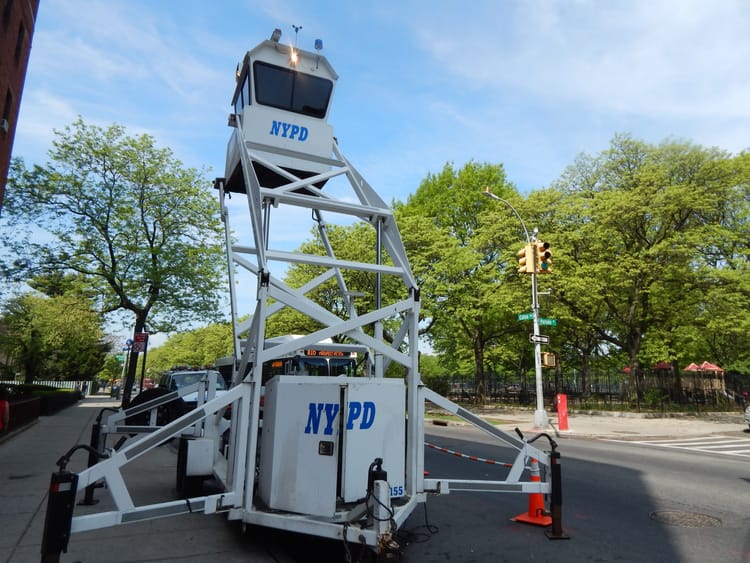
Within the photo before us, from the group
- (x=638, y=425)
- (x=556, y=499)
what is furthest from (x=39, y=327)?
(x=556, y=499)

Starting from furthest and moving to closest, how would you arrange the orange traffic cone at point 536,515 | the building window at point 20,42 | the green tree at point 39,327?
the green tree at point 39,327, the building window at point 20,42, the orange traffic cone at point 536,515

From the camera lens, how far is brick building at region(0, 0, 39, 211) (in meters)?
17.3

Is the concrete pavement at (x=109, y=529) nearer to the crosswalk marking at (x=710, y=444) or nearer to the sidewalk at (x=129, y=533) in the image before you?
the sidewalk at (x=129, y=533)

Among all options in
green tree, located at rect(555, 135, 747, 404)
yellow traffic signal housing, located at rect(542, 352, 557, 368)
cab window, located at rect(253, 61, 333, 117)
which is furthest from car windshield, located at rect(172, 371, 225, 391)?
green tree, located at rect(555, 135, 747, 404)

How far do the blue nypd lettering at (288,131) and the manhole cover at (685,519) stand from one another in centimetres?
782

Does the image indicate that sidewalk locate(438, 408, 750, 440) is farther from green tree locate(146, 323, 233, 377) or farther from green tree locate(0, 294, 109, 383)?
green tree locate(146, 323, 233, 377)

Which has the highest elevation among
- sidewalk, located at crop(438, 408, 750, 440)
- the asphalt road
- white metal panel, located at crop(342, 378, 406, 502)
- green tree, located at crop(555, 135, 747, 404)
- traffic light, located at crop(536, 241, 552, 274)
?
green tree, located at crop(555, 135, 747, 404)

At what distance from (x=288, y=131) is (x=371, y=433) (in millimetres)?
5192

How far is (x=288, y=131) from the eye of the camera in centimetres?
809

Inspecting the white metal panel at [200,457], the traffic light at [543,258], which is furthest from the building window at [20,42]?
the traffic light at [543,258]

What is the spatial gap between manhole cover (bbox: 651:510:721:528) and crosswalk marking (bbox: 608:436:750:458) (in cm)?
855

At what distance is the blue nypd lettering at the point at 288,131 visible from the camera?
796 centimetres

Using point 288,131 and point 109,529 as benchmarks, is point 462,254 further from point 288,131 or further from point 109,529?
point 109,529

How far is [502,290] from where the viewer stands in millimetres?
29297
